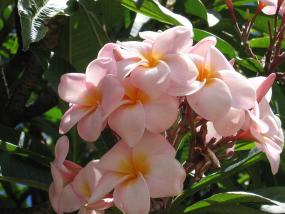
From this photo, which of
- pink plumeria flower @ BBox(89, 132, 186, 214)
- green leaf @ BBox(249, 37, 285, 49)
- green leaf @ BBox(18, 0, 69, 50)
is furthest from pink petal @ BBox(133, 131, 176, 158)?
green leaf @ BBox(249, 37, 285, 49)

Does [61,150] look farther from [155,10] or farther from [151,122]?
[155,10]

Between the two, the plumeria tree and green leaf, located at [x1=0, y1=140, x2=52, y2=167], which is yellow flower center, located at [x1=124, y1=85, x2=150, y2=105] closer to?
the plumeria tree

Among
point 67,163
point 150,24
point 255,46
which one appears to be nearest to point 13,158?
point 67,163

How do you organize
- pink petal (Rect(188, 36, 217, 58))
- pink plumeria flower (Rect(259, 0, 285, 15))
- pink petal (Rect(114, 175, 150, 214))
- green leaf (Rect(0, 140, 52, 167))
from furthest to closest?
pink plumeria flower (Rect(259, 0, 285, 15))
green leaf (Rect(0, 140, 52, 167))
pink petal (Rect(188, 36, 217, 58))
pink petal (Rect(114, 175, 150, 214))

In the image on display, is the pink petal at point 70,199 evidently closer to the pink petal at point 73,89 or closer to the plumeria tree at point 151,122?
the plumeria tree at point 151,122

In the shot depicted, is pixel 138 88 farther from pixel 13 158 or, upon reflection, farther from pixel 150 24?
pixel 150 24

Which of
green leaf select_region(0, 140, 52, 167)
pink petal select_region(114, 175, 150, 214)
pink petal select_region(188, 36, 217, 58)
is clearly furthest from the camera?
green leaf select_region(0, 140, 52, 167)

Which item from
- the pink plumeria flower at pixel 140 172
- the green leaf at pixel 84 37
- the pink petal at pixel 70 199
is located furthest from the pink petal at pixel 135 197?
the green leaf at pixel 84 37
